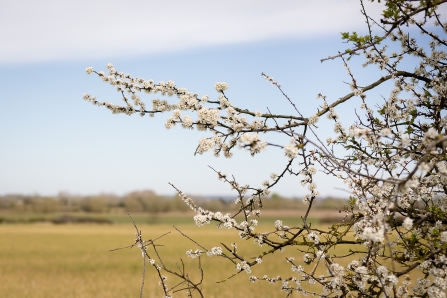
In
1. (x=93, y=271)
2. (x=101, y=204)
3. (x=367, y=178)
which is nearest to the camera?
(x=367, y=178)

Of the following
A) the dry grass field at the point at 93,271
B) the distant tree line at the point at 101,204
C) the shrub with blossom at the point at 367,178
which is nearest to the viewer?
the shrub with blossom at the point at 367,178

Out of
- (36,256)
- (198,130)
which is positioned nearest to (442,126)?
(198,130)

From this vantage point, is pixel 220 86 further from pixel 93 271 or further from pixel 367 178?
pixel 93 271

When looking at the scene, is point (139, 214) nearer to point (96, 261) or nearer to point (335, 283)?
point (96, 261)

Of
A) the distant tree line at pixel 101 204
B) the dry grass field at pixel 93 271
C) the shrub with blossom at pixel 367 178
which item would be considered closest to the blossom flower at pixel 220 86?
the shrub with blossom at pixel 367 178

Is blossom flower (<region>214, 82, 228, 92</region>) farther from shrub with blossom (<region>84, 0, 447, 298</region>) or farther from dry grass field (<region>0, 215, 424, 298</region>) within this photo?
dry grass field (<region>0, 215, 424, 298</region>)

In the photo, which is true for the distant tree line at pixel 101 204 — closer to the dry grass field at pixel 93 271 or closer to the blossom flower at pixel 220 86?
the dry grass field at pixel 93 271

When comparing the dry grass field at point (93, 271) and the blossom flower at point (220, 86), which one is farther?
the dry grass field at point (93, 271)

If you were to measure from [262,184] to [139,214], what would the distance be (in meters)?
85.4

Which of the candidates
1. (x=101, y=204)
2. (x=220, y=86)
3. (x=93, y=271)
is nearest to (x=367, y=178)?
(x=220, y=86)

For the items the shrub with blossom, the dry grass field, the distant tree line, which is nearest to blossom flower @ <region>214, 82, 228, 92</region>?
the shrub with blossom

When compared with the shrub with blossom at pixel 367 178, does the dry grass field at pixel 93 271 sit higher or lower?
lower

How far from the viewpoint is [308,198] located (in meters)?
3.20

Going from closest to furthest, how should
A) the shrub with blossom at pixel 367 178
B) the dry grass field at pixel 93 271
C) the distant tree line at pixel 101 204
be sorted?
the shrub with blossom at pixel 367 178
the dry grass field at pixel 93 271
the distant tree line at pixel 101 204
